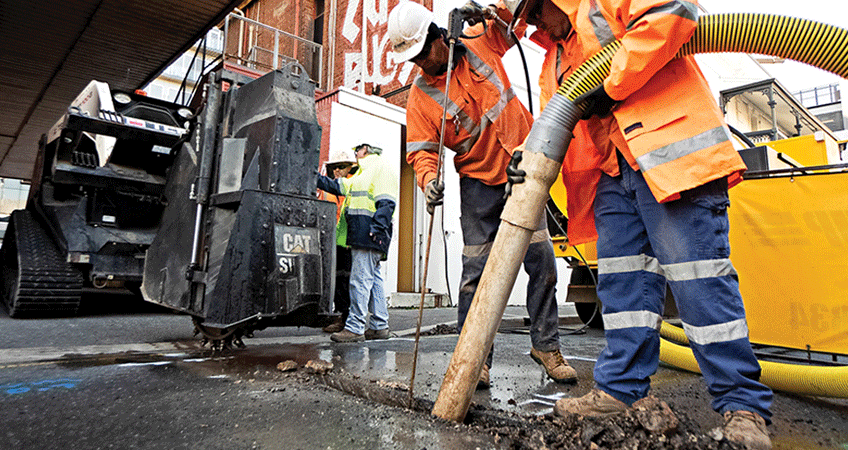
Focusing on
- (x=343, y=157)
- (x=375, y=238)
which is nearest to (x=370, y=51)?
(x=343, y=157)

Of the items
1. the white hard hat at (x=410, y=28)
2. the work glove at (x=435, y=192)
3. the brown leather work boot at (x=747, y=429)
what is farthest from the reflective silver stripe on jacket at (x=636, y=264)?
the white hard hat at (x=410, y=28)

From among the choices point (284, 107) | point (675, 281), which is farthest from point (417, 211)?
point (675, 281)

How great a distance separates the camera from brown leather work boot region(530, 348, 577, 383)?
2379 millimetres

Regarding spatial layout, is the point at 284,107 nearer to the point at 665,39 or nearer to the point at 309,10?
the point at 665,39

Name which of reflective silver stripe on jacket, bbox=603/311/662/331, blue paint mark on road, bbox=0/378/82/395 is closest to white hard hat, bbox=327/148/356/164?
blue paint mark on road, bbox=0/378/82/395

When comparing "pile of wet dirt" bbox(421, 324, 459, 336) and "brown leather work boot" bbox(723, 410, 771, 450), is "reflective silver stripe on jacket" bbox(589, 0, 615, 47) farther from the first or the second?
"pile of wet dirt" bbox(421, 324, 459, 336)

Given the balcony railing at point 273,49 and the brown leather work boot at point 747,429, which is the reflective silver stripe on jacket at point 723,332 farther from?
the balcony railing at point 273,49

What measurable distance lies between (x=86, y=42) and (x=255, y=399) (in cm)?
810

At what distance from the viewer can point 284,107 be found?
113 inches

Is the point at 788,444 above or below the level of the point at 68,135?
below

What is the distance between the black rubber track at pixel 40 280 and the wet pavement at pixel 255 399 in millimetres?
1282

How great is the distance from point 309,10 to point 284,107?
35.8 feet

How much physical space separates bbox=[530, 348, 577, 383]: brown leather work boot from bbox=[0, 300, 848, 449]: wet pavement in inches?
2.3

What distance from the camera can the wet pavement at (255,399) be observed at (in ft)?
4.94
